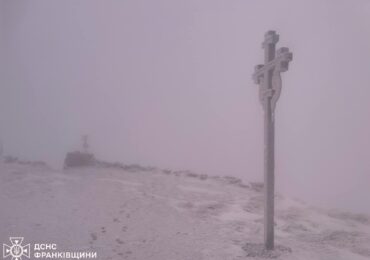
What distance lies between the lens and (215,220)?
8.39 metres

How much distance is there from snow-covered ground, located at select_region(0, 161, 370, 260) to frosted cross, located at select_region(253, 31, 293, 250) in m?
0.49

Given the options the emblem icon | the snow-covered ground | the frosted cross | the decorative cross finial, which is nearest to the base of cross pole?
the frosted cross

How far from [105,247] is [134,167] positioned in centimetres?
783

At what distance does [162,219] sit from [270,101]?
3.03m

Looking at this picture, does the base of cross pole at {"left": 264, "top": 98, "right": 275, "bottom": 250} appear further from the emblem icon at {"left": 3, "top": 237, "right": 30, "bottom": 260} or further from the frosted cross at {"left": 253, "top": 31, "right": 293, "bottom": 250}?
the emblem icon at {"left": 3, "top": 237, "right": 30, "bottom": 260}

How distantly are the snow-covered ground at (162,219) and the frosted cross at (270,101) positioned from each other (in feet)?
1.61

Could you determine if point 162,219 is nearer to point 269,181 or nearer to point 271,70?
point 269,181

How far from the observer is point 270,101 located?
6852 mm

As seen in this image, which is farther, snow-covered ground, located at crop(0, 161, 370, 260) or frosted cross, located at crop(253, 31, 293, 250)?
frosted cross, located at crop(253, 31, 293, 250)

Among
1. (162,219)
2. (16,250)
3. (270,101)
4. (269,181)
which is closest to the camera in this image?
(16,250)

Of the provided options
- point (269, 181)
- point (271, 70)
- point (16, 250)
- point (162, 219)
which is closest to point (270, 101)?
point (271, 70)

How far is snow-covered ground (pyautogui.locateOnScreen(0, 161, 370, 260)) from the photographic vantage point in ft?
20.5

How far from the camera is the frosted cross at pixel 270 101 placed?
651 centimetres

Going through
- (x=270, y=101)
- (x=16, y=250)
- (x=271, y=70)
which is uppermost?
(x=271, y=70)
